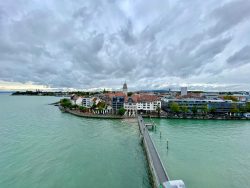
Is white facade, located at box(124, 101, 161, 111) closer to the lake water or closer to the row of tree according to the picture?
the row of tree

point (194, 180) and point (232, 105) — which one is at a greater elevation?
point (232, 105)

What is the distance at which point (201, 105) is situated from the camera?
35906 millimetres

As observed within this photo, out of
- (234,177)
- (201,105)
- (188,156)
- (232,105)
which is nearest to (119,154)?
(188,156)

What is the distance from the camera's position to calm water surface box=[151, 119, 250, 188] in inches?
396

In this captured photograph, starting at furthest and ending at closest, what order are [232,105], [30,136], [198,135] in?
1. [232,105]
2. [198,135]
3. [30,136]

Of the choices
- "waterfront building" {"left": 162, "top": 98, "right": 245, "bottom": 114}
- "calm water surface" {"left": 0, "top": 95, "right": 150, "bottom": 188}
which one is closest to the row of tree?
"waterfront building" {"left": 162, "top": 98, "right": 245, "bottom": 114}

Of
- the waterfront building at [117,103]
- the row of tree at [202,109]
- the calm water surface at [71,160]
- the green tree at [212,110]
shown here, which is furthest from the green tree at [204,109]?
the calm water surface at [71,160]

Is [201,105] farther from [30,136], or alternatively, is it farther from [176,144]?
[30,136]

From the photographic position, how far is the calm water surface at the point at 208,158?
10.0 m

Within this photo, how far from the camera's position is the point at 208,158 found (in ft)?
43.0

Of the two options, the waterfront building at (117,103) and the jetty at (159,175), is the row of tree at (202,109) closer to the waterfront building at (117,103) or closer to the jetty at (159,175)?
the waterfront building at (117,103)

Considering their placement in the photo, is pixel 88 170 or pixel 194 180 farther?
pixel 88 170

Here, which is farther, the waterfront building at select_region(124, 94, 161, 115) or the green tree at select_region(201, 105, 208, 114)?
the waterfront building at select_region(124, 94, 161, 115)

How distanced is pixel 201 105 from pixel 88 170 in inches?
1194
